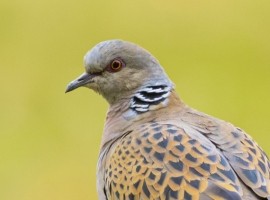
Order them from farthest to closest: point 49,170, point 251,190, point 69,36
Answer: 1. point 69,36
2. point 49,170
3. point 251,190

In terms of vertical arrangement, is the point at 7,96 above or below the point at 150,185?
below

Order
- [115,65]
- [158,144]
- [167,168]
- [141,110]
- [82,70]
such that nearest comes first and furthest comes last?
[167,168] → [158,144] → [141,110] → [115,65] → [82,70]

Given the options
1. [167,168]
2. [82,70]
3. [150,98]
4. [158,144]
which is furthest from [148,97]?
[82,70]

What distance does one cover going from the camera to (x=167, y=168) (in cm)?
597

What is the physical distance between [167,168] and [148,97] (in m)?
0.71

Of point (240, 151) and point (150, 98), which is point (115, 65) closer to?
point (150, 98)

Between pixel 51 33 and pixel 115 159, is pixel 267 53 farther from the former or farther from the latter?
pixel 115 159

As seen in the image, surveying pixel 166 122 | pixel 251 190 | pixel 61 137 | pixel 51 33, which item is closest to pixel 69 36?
pixel 51 33

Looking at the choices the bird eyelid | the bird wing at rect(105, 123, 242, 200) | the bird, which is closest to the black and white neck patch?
the bird

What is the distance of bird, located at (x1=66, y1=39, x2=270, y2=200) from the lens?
5.84m

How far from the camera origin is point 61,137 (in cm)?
916

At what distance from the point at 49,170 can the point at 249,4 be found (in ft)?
6.28

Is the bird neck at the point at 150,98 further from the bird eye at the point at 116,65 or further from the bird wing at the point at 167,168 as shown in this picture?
the bird wing at the point at 167,168

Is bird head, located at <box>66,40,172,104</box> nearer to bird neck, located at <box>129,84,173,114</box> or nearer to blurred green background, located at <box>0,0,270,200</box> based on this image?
bird neck, located at <box>129,84,173,114</box>
